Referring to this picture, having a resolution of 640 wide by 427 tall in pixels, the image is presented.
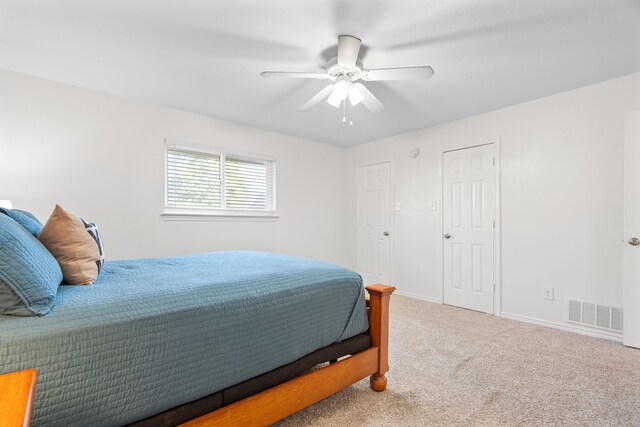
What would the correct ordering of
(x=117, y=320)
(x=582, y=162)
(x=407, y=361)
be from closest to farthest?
(x=117, y=320), (x=407, y=361), (x=582, y=162)

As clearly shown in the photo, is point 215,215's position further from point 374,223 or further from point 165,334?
point 165,334

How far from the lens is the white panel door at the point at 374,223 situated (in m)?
4.55

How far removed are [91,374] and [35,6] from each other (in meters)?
2.10

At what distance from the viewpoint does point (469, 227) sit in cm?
361

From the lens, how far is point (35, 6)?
5.85ft

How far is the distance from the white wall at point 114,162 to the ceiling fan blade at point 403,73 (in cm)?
224

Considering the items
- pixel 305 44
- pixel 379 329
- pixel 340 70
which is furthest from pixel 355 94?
pixel 379 329

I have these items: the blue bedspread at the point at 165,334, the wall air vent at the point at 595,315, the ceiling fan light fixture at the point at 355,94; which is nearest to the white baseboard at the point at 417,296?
the wall air vent at the point at 595,315

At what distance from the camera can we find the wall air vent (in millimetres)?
2621

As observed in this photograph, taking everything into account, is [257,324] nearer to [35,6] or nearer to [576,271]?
[35,6]

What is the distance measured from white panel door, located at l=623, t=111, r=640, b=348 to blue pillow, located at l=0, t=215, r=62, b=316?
12.1 ft

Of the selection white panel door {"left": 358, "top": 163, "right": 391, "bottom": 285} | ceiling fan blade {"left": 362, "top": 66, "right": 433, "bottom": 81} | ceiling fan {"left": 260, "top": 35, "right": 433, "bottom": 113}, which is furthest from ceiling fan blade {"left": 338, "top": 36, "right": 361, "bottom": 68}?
white panel door {"left": 358, "top": 163, "right": 391, "bottom": 285}

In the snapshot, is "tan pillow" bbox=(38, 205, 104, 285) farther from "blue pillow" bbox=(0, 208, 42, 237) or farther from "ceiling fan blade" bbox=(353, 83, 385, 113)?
"ceiling fan blade" bbox=(353, 83, 385, 113)

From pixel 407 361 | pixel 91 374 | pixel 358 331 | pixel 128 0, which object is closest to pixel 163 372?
pixel 91 374
